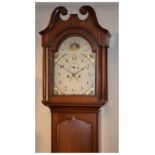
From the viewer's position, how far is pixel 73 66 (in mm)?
1840

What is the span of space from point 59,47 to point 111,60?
1.73 ft

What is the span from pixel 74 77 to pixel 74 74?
2 cm

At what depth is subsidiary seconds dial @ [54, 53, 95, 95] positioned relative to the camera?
5.94ft

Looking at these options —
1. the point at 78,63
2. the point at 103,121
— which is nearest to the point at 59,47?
the point at 78,63

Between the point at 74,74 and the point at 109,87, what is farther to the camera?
the point at 109,87

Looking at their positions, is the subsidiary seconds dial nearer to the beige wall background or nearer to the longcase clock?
the longcase clock

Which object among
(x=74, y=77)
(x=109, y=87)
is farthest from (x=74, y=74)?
(x=109, y=87)

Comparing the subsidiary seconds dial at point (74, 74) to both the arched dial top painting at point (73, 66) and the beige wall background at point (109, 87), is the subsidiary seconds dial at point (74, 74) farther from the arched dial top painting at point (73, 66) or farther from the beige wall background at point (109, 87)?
the beige wall background at point (109, 87)

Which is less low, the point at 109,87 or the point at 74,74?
the point at 74,74

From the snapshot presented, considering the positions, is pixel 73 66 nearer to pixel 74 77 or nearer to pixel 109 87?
pixel 74 77
